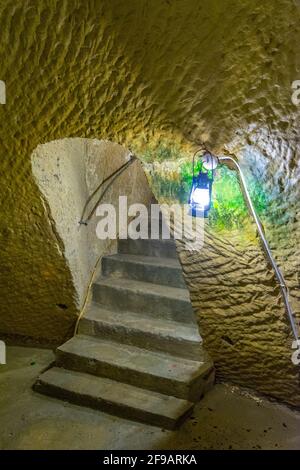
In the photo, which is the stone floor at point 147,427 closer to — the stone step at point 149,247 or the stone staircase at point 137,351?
→ the stone staircase at point 137,351

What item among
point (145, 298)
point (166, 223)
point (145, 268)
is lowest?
point (145, 298)

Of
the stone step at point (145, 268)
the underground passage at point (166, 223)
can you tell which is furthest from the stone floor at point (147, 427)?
the stone step at point (145, 268)

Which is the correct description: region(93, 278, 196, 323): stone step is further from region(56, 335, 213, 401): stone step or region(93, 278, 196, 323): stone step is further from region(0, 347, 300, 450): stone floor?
region(0, 347, 300, 450): stone floor

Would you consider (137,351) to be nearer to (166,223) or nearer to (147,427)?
(147,427)

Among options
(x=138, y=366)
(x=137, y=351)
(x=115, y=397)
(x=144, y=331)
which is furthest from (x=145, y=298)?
(x=115, y=397)

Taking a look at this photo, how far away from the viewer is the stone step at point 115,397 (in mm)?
2725

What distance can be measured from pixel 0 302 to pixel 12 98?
7.24ft

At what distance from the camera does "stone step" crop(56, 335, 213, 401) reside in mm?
2941

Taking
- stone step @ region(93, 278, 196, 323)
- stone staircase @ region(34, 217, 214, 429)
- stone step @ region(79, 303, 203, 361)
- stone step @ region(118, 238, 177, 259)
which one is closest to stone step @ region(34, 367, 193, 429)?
stone staircase @ region(34, 217, 214, 429)

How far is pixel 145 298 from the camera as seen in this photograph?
144 inches

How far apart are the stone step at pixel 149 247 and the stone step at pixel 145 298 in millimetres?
432

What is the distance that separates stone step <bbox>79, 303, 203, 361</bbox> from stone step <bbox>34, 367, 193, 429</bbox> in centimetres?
42

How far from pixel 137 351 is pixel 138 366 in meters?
0.25
